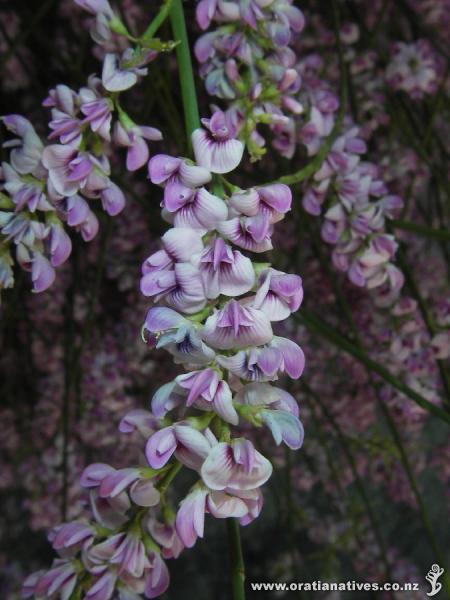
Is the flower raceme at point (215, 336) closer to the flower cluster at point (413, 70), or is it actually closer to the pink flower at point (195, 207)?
the pink flower at point (195, 207)

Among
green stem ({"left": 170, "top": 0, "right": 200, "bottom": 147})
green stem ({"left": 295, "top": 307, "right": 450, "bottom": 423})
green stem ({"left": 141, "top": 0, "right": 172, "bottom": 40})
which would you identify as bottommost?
green stem ({"left": 295, "top": 307, "right": 450, "bottom": 423})

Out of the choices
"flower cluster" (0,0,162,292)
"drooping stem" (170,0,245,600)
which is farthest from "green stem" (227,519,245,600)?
"flower cluster" (0,0,162,292)

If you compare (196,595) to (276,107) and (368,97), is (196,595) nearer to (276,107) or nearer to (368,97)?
(368,97)

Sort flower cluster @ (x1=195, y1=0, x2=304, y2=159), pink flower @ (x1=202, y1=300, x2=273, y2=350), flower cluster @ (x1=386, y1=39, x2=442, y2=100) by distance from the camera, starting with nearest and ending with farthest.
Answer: pink flower @ (x1=202, y1=300, x2=273, y2=350) < flower cluster @ (x1=195, y1=0, x2=304, y2=159) < flower cluster @ (x1=386, y1=39, x2=442, y2=100)

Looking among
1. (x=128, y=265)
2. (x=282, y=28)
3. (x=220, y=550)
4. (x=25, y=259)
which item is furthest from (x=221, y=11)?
(x=220, y=550)

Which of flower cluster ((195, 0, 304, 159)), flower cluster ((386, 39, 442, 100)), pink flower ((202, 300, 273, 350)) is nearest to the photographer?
pink flower ((202, 300, 273, 350))

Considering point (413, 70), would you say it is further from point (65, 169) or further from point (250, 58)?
point (65, 169)

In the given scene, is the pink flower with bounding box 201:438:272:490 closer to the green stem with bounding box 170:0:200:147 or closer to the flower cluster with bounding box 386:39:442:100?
the green stem with bounding box 170:0:200:147
